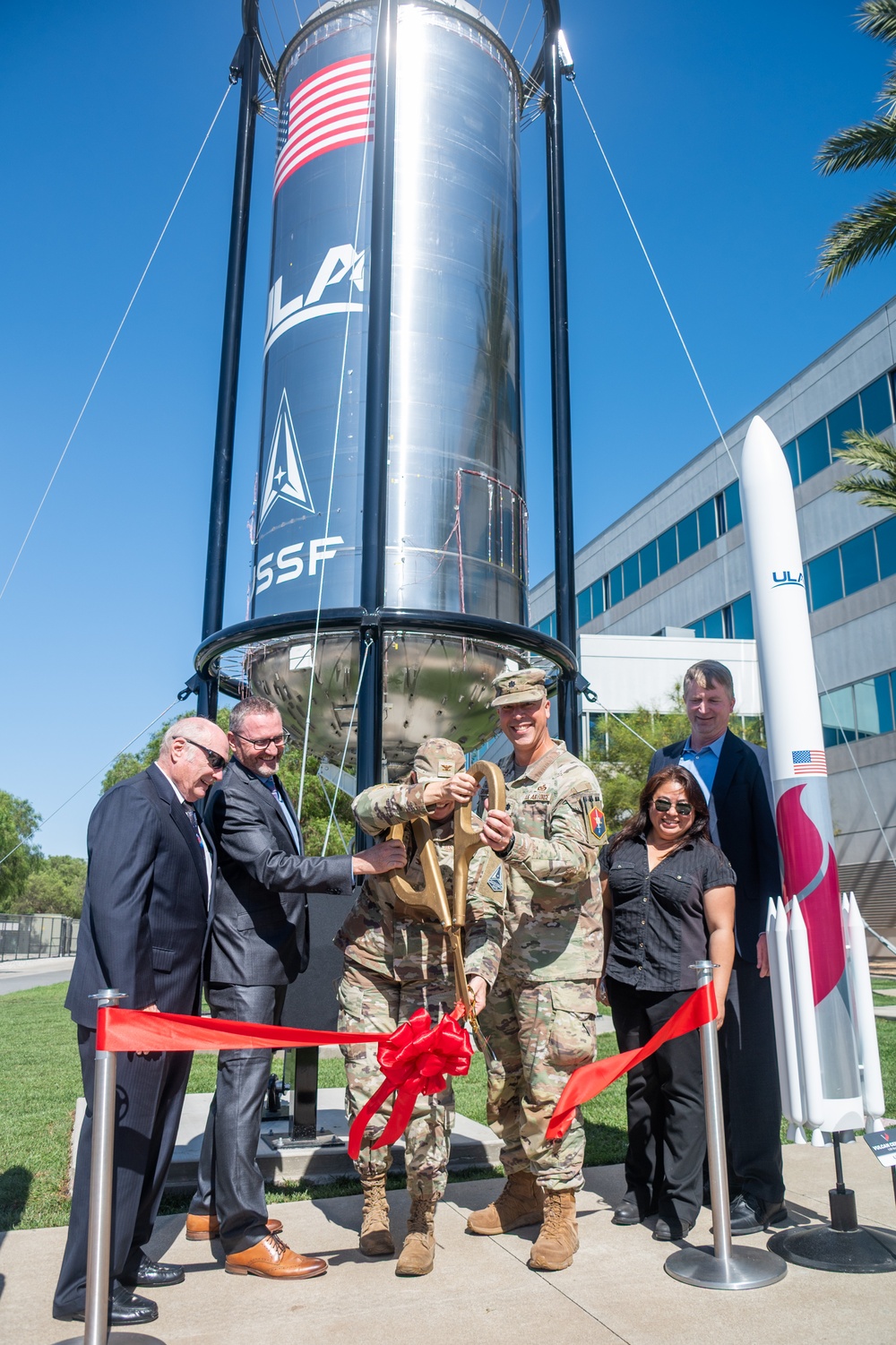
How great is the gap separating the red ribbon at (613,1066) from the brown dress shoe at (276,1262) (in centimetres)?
102

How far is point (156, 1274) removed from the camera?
12.5 feet

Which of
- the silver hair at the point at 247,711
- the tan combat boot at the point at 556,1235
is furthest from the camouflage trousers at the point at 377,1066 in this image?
the silver hair at the point at 247,711

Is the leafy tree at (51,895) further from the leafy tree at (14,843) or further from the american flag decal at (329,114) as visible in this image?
the american flag decal at (329,114)

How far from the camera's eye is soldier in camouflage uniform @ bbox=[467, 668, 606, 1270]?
4.01m

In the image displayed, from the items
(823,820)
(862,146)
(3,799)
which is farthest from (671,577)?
(823,820)

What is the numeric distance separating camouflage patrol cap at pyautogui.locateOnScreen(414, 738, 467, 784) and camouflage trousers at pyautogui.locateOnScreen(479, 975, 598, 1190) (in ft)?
3.32

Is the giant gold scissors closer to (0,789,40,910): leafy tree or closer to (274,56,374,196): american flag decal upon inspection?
(274,56,374,196): american flag decal

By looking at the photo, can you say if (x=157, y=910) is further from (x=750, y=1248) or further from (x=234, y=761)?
(x=750, y=1248)

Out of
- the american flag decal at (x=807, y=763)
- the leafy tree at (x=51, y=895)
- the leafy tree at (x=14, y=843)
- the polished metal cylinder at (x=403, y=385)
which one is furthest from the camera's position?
the leafy tree at (x=51, y=895)

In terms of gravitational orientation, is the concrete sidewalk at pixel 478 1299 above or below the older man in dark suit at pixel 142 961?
below

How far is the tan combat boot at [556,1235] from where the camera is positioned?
3.83 meters

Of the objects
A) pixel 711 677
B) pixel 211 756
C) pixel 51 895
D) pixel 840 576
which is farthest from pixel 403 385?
pixel 51 895

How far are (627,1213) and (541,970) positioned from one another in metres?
1.20

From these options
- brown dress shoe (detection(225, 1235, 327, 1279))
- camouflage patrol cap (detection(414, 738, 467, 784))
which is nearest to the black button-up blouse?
camouflage patrol cap (detection(414, 738, 467, 784))
